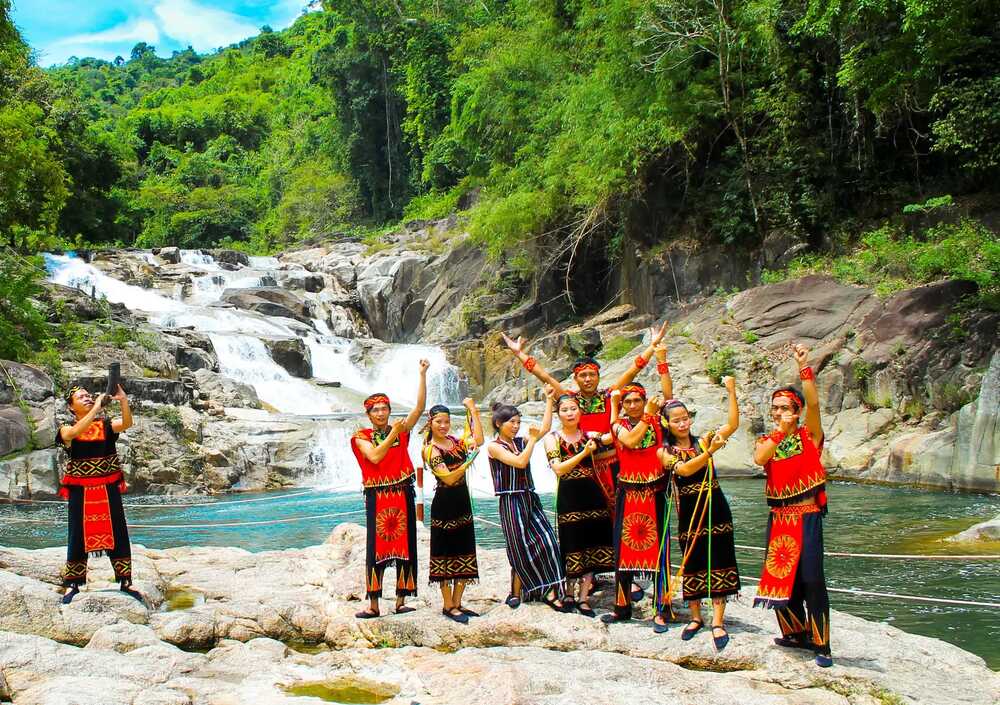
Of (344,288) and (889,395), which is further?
(344,288)

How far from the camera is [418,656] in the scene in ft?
16.3

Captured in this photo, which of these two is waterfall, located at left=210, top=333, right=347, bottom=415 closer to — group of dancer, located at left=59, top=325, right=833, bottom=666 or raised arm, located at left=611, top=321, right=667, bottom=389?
group of dancer, located at left=59, top=325, right=833, bottom=666

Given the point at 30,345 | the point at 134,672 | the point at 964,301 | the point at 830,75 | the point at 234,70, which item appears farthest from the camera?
the point at 234,70

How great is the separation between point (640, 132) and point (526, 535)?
15626 mm

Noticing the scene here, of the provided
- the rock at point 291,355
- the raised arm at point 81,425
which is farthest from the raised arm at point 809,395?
the rock at point 291,355

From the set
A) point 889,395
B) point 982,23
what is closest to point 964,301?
point 889,395

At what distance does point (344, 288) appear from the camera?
102 ft

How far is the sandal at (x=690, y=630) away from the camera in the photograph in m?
4.77

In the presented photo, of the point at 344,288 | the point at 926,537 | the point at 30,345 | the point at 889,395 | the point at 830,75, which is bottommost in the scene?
the point at 926,537

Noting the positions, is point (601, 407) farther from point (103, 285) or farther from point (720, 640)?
→ point (103, 285)

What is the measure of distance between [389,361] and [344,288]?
310 inches

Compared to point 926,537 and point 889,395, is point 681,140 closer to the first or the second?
point 889,395

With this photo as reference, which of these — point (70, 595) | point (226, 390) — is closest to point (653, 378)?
point (226, 390)

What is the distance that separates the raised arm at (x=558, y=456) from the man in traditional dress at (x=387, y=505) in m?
0.86
